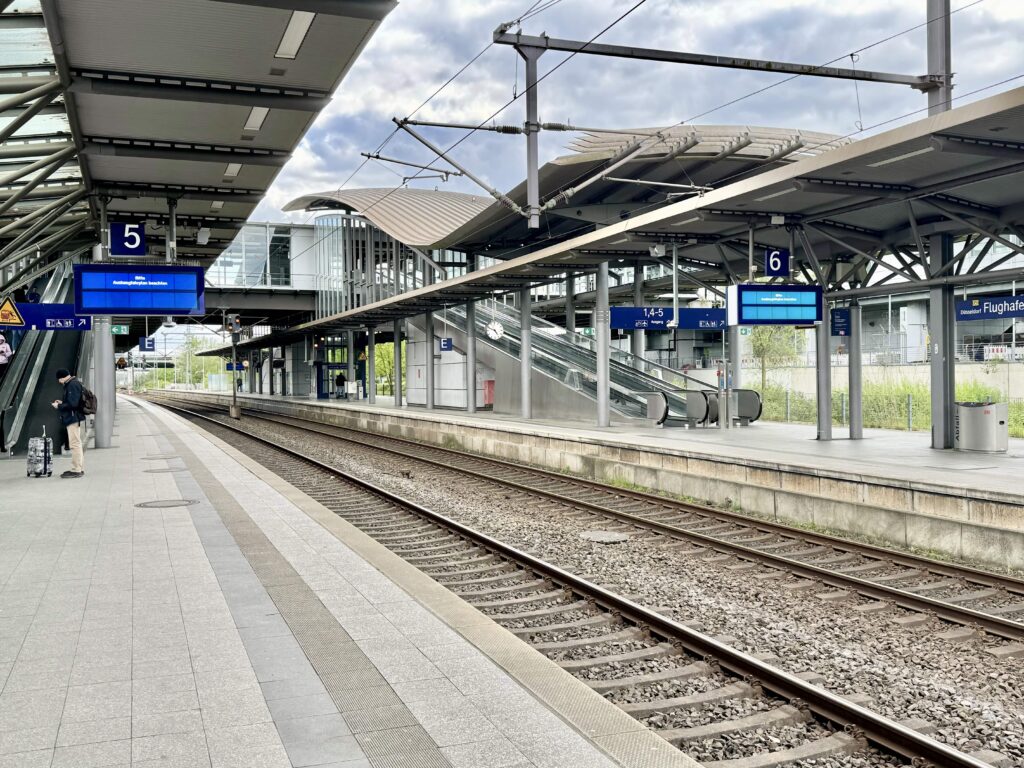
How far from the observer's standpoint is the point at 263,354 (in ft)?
276

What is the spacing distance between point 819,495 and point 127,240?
44.1 ft

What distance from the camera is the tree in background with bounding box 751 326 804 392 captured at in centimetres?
3766

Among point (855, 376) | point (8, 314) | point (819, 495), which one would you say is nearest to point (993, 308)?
point (855, 376)

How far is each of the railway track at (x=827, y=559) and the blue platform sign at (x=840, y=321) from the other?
301 inches

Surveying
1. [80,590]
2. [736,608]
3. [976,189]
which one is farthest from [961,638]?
[976,189]

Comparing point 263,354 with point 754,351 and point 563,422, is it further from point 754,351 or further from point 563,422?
point 563,422

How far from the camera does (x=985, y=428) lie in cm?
1594

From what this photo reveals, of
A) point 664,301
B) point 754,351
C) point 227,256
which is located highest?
point 227,256

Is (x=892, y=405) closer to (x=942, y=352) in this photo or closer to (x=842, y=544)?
(x=942, y=352)

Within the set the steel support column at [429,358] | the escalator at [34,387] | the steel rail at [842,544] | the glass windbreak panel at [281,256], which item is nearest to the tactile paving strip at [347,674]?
the steel rail at [842,544]

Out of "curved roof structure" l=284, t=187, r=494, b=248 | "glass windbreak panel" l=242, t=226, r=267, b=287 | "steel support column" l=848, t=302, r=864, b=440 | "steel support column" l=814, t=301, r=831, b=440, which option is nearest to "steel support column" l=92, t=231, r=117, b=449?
"steel support column" l=814, t=301, r=831, b=440

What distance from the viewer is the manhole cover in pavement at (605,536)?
1076 centimetres

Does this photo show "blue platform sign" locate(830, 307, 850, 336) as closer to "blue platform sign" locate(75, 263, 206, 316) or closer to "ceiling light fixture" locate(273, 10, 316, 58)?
"blue platform sign" locate(75, 263, 206, 316)

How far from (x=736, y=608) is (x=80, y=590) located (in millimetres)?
5548
